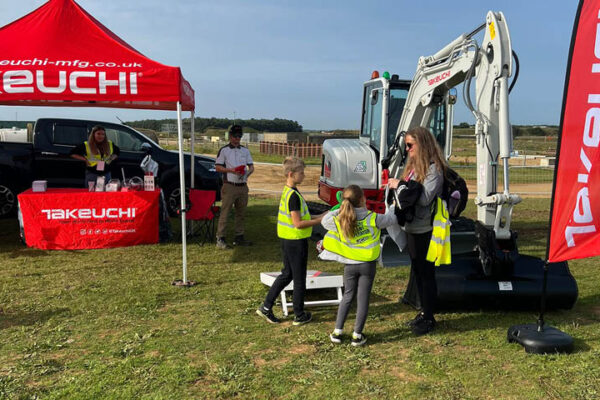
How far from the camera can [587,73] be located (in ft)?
12.1

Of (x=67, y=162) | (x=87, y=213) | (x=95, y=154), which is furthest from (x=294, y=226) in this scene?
(x=67, y=162)

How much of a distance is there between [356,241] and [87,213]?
194 inches

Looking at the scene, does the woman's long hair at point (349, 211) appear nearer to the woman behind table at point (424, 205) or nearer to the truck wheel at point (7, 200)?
the woman behind table at point (424, 205)

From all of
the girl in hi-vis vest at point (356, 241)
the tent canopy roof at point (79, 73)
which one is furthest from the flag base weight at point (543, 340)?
the tent canopy roof at point (79, 73)

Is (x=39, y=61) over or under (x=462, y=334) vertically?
over

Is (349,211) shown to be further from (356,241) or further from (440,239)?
(440,239)

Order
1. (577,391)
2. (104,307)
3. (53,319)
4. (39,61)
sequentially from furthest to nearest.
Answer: (39,61) < (104,307) < (53,319) < (577,391)

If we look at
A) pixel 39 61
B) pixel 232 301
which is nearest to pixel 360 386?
pixel 232 301

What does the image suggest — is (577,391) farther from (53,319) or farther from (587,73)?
(53,319)

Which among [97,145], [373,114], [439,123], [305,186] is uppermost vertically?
[373,114]

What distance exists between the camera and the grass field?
11.2 ft

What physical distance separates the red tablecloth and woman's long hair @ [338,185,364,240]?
439 cm

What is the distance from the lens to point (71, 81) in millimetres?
6180

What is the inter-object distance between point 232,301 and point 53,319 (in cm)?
172
